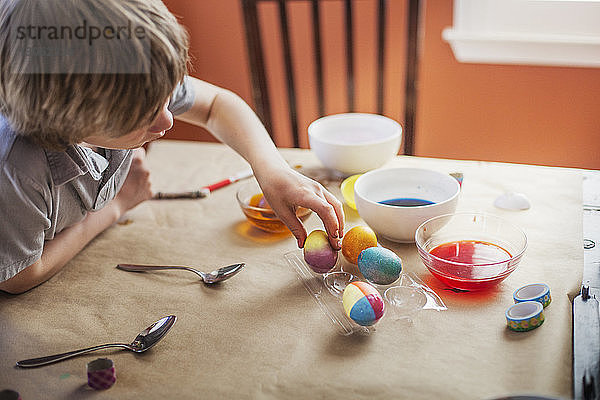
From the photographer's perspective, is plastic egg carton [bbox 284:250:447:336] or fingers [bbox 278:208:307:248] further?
fingers [bbox 278:208:307:248]

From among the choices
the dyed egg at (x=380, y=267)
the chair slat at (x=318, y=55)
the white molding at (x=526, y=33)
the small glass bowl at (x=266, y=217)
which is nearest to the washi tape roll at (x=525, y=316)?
the dyed egg at (x=380, y=267)

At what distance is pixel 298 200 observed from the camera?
0.97 m

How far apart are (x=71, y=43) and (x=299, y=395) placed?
50 centimetres

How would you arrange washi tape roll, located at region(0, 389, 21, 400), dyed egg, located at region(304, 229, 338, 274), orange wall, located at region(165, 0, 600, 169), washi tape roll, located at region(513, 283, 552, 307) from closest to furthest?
washi tape roll, located at region(0, 389, 21, 400), washi tape roll, located at region(513, 283, 552, 307), dyed egg, located at region(304, 229, 338, 274), orange wall, located at region(165, 0, 600, 169)

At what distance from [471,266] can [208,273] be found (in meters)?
0.41

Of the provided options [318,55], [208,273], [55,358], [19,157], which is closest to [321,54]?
[318,55]

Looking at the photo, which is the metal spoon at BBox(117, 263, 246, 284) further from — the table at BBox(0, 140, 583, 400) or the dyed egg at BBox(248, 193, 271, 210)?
the dyed egg at BBox(248, 193, 271, 210)

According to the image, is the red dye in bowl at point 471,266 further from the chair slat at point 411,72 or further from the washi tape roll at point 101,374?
the chair slat at point 411,72

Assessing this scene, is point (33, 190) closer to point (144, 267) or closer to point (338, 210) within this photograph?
point (144, 267)

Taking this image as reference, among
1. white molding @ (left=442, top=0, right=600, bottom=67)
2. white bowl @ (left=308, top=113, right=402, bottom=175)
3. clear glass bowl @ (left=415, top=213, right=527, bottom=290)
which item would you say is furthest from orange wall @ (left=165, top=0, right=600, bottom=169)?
clear glass bowl @ (left=415, top=213, right=527, bottom=290)

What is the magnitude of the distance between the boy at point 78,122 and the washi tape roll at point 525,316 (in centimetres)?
28

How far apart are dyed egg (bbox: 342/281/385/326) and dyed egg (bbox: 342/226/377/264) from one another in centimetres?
13

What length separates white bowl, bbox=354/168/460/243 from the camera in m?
0.96

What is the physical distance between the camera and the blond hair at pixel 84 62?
711 millimetres
